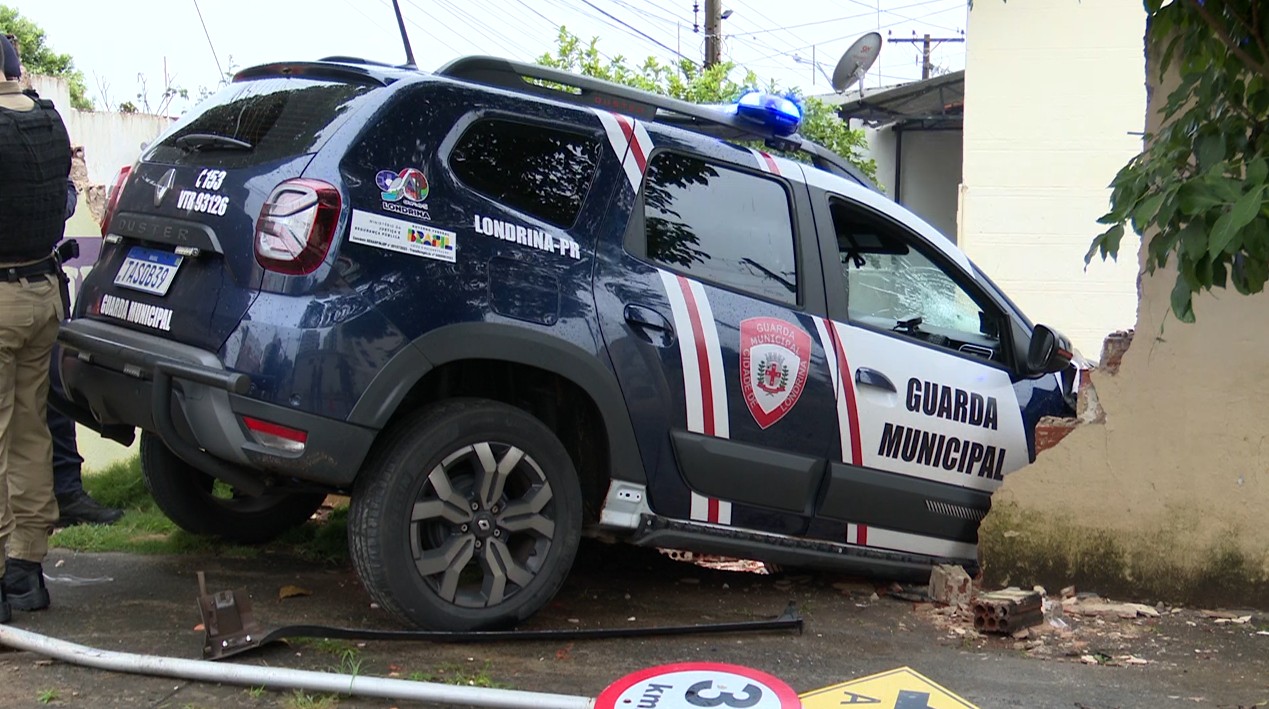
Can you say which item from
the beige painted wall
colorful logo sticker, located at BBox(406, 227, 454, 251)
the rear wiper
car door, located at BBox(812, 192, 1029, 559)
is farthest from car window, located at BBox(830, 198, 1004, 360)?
the rear wiper

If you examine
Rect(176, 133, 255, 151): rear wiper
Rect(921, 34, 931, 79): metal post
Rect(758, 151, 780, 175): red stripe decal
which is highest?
Rect(921, 34, 931, 79): metal post

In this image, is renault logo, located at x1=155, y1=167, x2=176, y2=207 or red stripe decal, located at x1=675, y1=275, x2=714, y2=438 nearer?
renault logo, located at x1=155, y1=167, x2=176, y2=207

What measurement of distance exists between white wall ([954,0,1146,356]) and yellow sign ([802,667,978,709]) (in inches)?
305

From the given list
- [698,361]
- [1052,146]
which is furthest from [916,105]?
[698,361]

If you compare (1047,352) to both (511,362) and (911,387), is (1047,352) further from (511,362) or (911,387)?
(511,362)

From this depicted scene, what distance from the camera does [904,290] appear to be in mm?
5160

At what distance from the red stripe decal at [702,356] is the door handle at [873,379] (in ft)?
2.23

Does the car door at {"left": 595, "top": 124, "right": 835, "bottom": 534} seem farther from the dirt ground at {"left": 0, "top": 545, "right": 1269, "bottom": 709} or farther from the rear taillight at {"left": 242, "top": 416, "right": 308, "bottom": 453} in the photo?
the rear taillight at {"left": 242, "top": 416, "right": 308, "bottom": 453}

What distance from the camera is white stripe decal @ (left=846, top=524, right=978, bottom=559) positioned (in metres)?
4.95

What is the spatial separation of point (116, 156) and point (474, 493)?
692cm

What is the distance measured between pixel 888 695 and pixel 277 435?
77.2 inches

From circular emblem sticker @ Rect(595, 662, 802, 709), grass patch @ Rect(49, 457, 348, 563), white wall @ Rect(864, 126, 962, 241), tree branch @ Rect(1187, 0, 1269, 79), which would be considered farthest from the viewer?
white wall @ Rect(864, 126, 962, 241)

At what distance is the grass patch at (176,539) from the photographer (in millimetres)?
5316

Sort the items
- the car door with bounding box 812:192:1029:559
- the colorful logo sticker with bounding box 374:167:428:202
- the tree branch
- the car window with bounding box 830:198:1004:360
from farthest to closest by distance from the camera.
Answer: the car window with bounding box 830:198:1004:360 → the car door with bounding box 812:192:1029:559 → the colorful logo sticker with bounding box 374:167:428:202 → the tree branch
